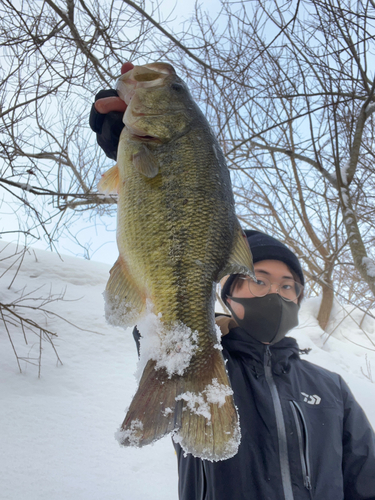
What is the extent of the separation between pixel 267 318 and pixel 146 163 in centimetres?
98

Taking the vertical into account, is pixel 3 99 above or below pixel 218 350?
above

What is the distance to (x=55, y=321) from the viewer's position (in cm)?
436

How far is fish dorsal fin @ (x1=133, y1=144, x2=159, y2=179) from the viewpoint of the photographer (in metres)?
1.19

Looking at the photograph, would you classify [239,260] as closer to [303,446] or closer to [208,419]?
[208,419]

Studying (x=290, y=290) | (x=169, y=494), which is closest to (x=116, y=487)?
(x=169, y=494)

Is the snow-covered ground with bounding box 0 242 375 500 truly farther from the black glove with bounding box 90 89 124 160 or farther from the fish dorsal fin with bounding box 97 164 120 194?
the black glove with bounding box 90 89 124 160

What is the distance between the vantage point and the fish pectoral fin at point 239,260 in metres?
1.15

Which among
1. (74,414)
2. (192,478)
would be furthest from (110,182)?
(74,414)

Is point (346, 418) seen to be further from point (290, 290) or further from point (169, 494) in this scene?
point (169, 494)

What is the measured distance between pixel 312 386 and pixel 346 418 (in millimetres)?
200

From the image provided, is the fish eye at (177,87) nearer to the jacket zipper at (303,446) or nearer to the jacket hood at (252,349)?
the jacket hood at (252,349)

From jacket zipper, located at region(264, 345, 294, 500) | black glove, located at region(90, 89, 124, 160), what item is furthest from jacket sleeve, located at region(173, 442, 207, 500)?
black glove, located at region(90, 89, 124, 160)

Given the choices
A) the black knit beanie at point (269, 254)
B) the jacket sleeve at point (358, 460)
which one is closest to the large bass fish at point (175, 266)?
the black knit beanie at point (269, 254)

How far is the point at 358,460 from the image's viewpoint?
57.7 inches
